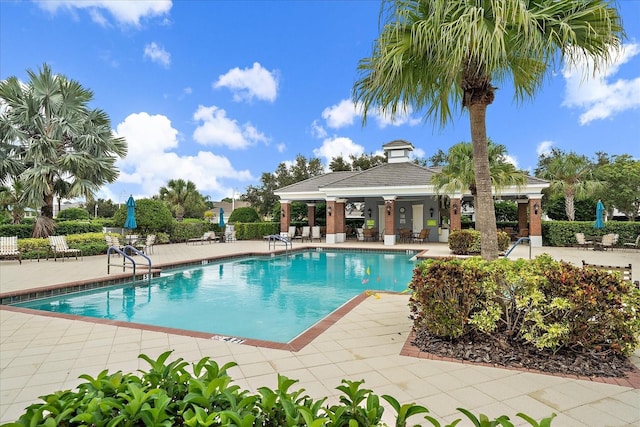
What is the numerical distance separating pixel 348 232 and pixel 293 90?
36.4ft

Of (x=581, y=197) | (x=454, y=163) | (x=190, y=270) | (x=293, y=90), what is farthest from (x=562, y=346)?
(x=293, y=90)

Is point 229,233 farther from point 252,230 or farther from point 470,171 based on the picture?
point 470,171

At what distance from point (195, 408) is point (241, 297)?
27.3ft

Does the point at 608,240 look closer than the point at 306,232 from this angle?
Yes

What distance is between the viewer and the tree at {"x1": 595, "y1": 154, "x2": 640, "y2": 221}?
25.4 metres

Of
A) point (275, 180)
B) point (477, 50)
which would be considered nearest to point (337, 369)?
point (477, 50)

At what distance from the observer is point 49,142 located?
1611 cm

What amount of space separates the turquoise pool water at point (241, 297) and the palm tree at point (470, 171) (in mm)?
4673

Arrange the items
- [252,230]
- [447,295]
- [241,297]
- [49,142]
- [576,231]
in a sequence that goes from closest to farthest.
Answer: [447,295] → [241,297] → [49,142] → [576,231] → [252,230]

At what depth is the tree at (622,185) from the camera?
83.3 ft

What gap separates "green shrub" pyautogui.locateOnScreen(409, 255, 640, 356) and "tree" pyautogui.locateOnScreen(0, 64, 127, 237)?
17215 millimetres

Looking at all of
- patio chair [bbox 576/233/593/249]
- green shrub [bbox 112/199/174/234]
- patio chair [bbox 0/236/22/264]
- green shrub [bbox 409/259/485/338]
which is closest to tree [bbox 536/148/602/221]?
patio chair [bbox 576/233/593/249]

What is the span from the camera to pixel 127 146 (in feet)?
62.4

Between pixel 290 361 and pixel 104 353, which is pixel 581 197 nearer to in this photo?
pixel 290 361
